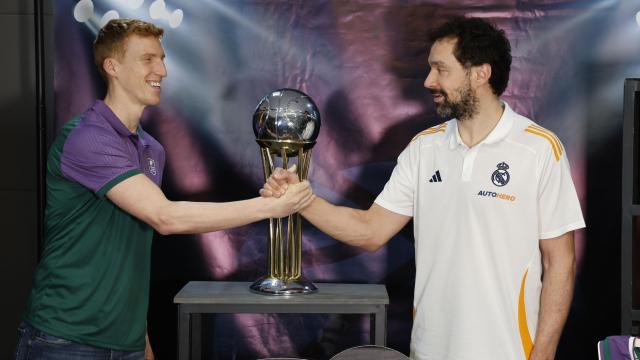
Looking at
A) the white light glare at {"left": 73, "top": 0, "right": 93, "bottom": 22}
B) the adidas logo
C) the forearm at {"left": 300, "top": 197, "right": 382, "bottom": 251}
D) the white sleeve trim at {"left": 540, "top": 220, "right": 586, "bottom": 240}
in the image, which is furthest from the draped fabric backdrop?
the white sleeve trim at {"left": 540, "top": 220, "right": 586, "bottom": 240}

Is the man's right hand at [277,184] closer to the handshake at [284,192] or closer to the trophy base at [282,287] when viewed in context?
the handshake at [284,192]

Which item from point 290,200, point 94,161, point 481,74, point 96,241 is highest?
point 481,74

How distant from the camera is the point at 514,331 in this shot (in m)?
2.50

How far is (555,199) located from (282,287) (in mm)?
1231

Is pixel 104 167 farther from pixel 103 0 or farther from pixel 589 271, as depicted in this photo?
pixel 589 271

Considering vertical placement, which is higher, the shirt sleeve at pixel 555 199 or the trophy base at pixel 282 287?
the shirt sleeve at pixel 555 199

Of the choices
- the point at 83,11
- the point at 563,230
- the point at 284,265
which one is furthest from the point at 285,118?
the point at 83,11

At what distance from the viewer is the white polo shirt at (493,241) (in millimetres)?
2502

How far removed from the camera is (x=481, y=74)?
2768mm

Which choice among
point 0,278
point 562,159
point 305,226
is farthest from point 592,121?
point 0,278

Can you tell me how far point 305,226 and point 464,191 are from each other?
4.18 ft

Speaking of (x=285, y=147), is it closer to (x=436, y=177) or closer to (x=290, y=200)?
(x=290, y=200)

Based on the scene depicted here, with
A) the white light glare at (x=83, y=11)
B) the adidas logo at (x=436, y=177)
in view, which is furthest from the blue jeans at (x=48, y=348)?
the white light glare at (x=83, y=11)

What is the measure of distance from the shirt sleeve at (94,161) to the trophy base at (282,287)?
101 centimetres
